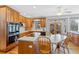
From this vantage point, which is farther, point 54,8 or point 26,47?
point 54,8

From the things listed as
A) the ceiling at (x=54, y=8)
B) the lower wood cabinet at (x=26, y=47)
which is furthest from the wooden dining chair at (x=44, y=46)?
the ceiling at (x=54, y=8)

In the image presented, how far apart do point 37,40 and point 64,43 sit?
1.02m

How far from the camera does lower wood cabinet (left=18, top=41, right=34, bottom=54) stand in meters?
2.72

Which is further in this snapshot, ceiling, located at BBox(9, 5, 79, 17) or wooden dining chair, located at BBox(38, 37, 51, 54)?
ceiling, located at BBox(9, 5, 79, 17)

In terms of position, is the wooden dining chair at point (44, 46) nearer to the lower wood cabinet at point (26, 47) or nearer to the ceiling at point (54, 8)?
the lower wood cabinet at point (26, 47)

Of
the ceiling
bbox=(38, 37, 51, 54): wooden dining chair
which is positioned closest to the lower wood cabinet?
bbox=(38, 37, 51, 54): wooden dining chair

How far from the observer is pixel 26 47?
2.77 meters

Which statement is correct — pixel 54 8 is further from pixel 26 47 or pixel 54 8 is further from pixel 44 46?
pixel 26 47

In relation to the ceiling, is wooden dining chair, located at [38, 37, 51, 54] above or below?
below

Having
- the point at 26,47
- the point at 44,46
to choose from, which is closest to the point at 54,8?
the point at 44,46

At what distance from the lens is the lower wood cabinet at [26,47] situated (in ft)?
8.94

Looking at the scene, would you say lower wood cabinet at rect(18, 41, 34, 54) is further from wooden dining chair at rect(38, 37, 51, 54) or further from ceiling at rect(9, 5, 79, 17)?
ceiling at rect(9, 5, 79, 17)
